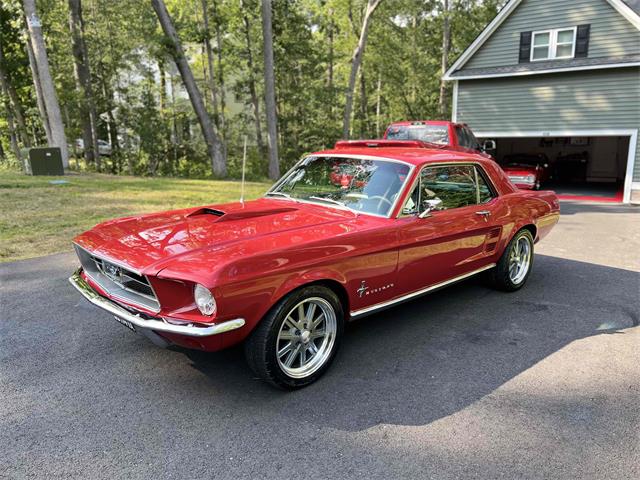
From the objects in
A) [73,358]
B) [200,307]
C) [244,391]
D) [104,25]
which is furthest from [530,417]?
[104,25]

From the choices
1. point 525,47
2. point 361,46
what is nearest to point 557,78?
point 525,47

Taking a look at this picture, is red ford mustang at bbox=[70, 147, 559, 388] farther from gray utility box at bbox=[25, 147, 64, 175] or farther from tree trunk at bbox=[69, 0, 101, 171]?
tree trunk at bbox=[69, 0, 101, 171]

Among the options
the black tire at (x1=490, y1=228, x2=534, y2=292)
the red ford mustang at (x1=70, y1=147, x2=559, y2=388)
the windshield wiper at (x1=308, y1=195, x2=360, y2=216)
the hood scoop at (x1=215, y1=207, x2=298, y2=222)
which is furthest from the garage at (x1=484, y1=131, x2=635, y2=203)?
the hood scoop at (x1=215, y1=207, x2=298, y2=222)

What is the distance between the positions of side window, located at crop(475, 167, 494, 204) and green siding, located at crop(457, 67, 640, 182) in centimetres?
1295

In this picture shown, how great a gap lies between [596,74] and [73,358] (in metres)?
17.4

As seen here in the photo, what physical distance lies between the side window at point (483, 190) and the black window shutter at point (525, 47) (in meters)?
14.4

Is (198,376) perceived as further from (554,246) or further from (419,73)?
(419,73)

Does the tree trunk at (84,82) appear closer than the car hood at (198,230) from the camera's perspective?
No

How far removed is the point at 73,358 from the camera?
363 cm

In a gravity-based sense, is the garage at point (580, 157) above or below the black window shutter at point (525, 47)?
below

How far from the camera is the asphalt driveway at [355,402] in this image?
8.23ft

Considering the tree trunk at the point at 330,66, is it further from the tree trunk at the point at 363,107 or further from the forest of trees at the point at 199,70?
the tree trunk at the point at 363,107

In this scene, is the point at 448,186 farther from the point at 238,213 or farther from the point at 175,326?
the point at 175,326

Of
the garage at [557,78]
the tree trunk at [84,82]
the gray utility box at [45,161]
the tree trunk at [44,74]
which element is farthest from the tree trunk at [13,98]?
the garage at [557,78]
